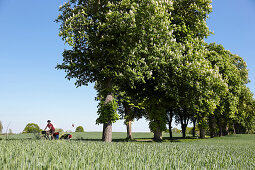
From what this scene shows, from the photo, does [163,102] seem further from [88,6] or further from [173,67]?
[88,6]

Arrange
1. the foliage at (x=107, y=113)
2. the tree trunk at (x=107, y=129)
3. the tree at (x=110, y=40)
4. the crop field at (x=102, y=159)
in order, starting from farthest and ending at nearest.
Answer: the tree trunk at (x=107, y=129)
the foliage at (x=107, y=113)
the tree at (x=110, y=40)
the crop field at (x=102, y=159)

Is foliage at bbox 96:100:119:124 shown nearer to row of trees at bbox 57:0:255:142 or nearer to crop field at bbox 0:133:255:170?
row of trees at bbox 57:0:255:142

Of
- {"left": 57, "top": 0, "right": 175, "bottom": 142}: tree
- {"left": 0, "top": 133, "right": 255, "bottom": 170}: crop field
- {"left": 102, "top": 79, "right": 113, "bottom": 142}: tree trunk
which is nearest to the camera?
{"left": 0, "top": 133, "right": 255, "bottom": 170}: crop field

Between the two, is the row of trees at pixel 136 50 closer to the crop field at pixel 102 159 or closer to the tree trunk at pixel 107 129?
the tree trunk at pixel 107 129

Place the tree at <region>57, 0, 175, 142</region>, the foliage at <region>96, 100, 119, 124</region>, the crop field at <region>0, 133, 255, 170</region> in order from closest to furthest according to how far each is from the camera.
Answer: the crop field at <region>0, 133, 255, 170</region> < the tree at <region>57, 0, 175, 142</region> < the foliage at <region>96, 100, 119, 124</region>

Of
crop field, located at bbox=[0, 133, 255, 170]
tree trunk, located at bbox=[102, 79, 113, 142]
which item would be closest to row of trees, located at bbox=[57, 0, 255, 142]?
tree trunk, located at bbox=[102, 79, 113, 142]

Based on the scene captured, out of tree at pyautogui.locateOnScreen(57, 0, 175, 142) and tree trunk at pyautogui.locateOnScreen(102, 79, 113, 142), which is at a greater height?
tree at pyautogui.locateOnScreen(57, 0, 175, 142)

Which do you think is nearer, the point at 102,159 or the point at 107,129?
the point at 102,159

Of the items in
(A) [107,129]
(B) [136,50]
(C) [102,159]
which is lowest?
(A) [107,129]

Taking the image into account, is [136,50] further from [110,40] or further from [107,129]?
[107,129]

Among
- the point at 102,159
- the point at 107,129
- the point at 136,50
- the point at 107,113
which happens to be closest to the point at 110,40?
the point at 136,50

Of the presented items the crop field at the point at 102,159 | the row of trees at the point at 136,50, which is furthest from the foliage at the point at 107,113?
the crop field at the point at 102,159

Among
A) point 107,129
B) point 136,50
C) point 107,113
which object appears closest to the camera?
point 136,50

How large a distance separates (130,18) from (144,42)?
2442mm
